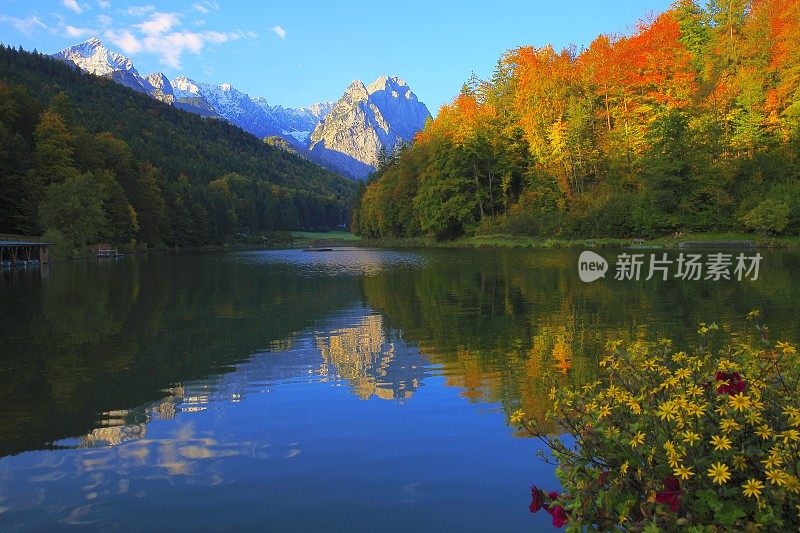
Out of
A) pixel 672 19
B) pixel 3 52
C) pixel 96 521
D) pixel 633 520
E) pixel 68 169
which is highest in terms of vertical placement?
pixel 3 52

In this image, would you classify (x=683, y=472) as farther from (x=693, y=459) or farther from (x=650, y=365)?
(x=650, y=365)

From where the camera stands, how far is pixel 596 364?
34.4 ft

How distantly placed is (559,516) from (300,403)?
5.53 meters

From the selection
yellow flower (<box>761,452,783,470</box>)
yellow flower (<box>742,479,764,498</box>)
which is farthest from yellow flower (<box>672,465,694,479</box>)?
yellow flower (<box>761,452,783,470</box>)

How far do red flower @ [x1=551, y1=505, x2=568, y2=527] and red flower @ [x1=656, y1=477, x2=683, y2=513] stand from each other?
68 cm

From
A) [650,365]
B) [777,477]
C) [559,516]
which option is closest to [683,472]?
[777,477]

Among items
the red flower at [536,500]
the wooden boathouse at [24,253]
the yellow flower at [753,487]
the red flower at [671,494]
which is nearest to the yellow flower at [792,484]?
the yellow flower at [753,487]

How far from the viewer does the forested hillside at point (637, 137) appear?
5216 cm

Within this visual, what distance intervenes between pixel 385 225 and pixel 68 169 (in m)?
44.3

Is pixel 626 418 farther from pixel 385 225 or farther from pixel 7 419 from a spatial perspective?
pixel 385 225

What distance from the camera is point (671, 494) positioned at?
3619 mm

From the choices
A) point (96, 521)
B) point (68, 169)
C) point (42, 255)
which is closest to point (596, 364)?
point (96, 521)

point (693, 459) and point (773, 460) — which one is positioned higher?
point (773, 460)

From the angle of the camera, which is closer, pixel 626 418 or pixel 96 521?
pixel 626 418
